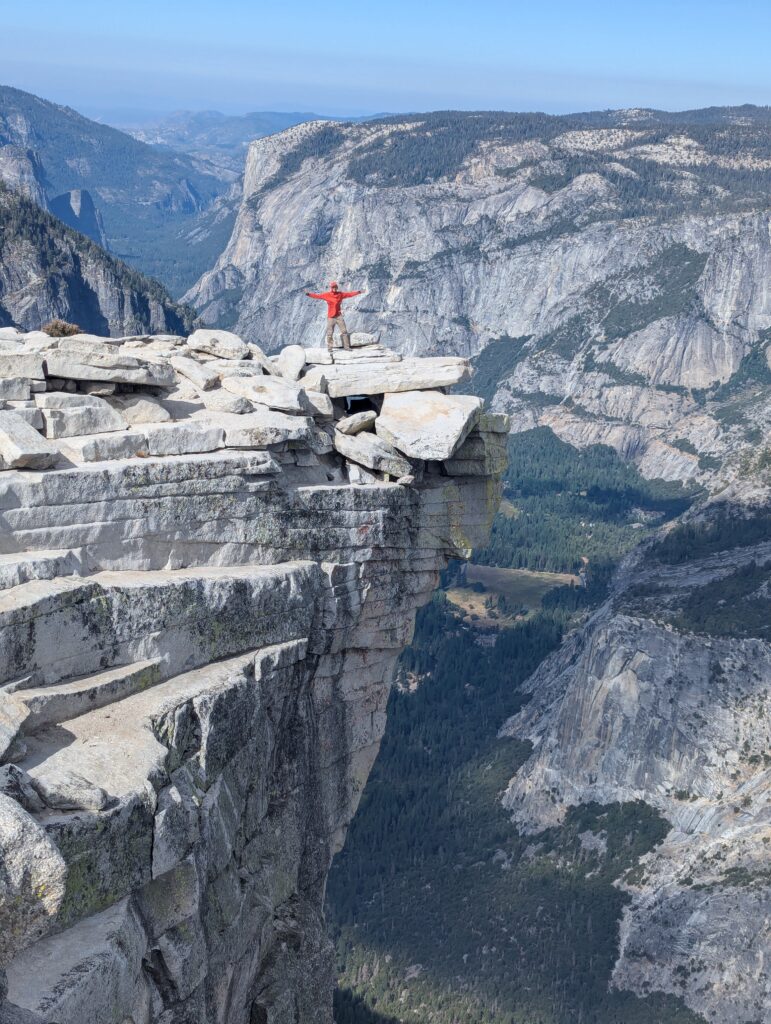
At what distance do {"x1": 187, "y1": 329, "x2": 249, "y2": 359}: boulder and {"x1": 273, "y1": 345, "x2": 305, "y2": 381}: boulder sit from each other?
4.62ft

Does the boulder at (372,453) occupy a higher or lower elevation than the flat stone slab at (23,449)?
lower

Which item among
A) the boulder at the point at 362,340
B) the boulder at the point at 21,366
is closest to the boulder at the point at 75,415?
the boulder at the point at 21,366

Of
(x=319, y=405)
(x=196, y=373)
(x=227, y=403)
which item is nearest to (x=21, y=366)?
(x=227, y=403)

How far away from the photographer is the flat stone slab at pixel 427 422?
141 ft

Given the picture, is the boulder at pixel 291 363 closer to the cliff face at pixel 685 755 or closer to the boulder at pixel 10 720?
the boulder at pixel 10 720

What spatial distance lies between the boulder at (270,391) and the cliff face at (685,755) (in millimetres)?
90793

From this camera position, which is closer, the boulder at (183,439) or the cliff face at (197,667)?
the cliff face at (197,667)

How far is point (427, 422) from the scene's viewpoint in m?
43.7

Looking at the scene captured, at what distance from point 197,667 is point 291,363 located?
16389mm

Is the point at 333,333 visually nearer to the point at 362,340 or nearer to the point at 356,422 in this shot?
the point at 362,340

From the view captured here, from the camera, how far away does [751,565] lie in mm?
172375

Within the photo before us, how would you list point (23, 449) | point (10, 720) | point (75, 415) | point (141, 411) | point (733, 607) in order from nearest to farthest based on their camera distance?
1. point (10, 720)
2. point (23, 449)
3. point (75, 415)
4. point (141, 411)
5. point (733, 607)

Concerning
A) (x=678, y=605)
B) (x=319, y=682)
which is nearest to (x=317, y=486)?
(x=319, y=682)

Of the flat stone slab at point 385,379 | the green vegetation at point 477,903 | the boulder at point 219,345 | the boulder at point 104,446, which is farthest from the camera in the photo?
the green vegetation at point 477,903
